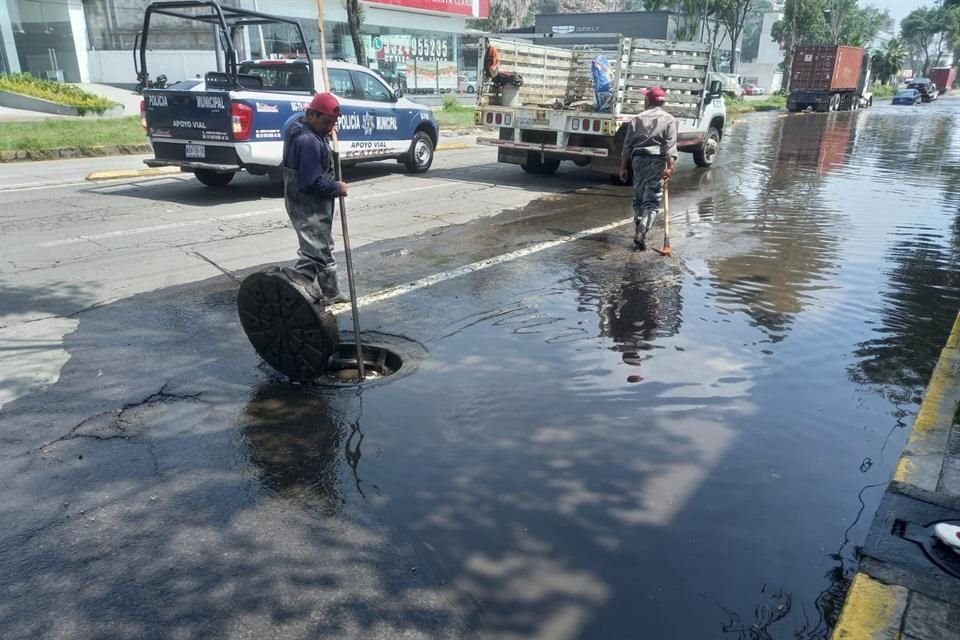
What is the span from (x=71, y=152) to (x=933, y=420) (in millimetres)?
16384

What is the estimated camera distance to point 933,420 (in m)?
4.00

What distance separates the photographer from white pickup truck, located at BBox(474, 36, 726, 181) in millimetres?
11594

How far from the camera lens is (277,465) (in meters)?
3.63

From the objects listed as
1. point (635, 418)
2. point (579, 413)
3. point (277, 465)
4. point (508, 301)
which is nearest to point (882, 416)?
point (635, 418)

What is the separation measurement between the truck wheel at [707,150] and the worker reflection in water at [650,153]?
23.4ft

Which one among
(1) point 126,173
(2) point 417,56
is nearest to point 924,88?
(2) point 417,56

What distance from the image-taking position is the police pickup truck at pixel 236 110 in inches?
387

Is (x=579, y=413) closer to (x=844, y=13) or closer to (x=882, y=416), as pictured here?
(x=882, y=416)

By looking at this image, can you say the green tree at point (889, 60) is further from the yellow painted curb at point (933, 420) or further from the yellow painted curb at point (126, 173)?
the yellow painted curb at point (933, 420)

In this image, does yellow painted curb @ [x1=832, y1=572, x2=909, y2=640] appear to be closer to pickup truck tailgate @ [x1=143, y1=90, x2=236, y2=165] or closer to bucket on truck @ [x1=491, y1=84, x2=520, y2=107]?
pickup truck tailgate @ [x1=143, y1=90, x2=236, y2=165]

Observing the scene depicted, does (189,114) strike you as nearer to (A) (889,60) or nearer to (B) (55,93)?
(B) (55,93)

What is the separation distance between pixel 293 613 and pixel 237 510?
76 cm

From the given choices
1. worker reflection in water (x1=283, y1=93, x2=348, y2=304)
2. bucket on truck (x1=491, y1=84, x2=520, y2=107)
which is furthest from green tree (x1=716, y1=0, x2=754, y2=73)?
worker reflection in water (x1=283, y1=93, x2=348, y2=304)

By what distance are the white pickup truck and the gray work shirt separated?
3.27 m
